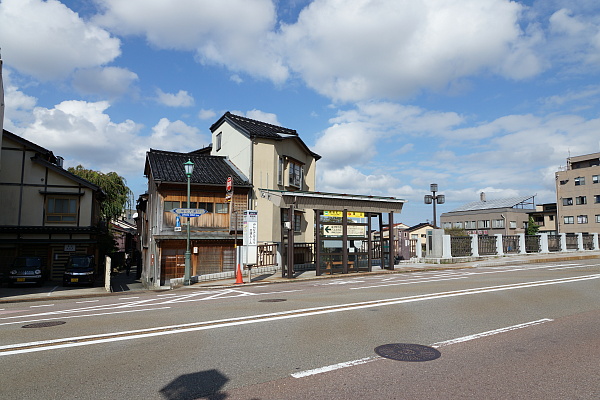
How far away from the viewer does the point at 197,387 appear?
15.9 feet

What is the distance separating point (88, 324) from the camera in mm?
8891

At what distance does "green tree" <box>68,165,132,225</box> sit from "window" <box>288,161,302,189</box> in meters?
19.6

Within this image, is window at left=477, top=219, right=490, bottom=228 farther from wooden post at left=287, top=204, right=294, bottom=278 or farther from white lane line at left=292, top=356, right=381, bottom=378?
white lane line at left=292, top=356, right=381, bottom=378

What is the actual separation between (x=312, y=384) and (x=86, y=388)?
2654 mm

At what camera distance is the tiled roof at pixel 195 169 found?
27328 millimetres

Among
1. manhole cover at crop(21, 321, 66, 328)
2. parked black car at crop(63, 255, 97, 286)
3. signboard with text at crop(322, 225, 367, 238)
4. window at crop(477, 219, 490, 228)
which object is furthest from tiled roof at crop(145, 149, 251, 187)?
window at crop(477, 219, 490, 228)

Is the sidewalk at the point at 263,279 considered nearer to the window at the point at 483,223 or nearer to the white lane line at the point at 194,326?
the white lane line at the point at 194,326

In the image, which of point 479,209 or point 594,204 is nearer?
point 594,204

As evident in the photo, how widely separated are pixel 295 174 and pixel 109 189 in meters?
20.6

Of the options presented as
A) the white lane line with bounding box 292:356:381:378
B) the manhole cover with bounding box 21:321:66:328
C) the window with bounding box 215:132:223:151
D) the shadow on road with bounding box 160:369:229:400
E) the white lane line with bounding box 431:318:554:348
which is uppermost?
the window with bounding box 215:132:223:151

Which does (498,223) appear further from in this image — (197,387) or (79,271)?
(197,387)

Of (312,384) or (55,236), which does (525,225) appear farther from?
(312,384)

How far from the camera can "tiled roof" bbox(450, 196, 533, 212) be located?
75.4 meters

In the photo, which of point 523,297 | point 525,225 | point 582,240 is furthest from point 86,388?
point 525,225
